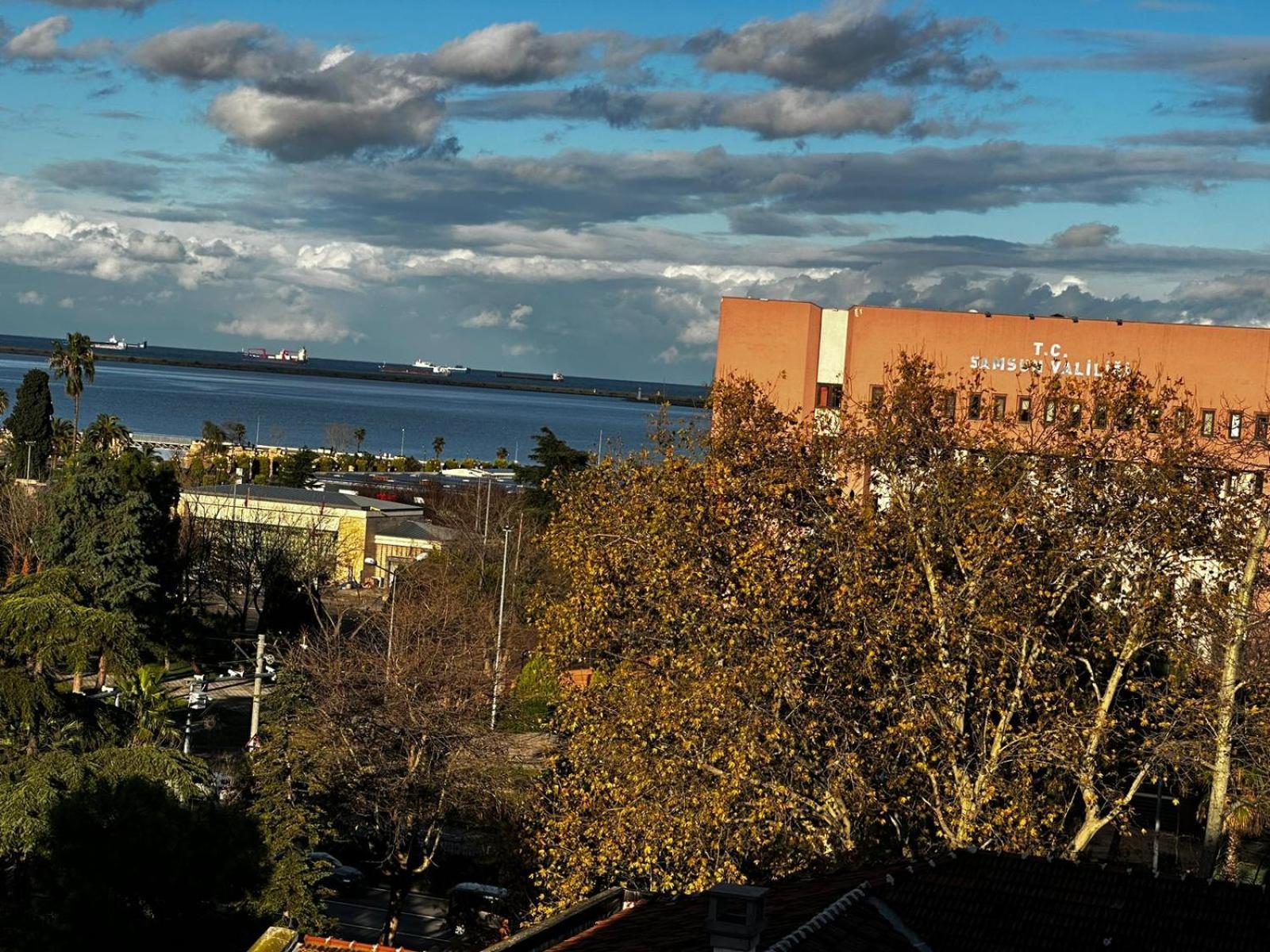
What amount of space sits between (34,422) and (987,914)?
3301 inches

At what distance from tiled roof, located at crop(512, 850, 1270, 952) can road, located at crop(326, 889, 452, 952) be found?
1295 cm

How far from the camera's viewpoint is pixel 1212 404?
43.4 meters

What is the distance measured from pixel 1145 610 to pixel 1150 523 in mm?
1153

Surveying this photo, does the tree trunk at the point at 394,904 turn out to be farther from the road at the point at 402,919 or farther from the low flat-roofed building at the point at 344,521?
the low flat-roofed building at the point at 344,521

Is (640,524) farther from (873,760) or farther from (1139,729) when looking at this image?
(1139,729)

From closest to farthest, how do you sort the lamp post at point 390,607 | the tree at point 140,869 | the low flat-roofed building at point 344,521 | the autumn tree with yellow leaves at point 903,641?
the autumn tree with yellow leaves at point 903,641 → the tree at point 140,869 → the lamp post at point 390,607 → the low flat-roofed building at point 344,521

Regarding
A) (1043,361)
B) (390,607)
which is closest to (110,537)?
(390,607)

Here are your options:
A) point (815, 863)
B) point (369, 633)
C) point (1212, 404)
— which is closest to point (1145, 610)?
point (815, 863)

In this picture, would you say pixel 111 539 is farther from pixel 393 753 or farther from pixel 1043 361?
pixel 1043 361

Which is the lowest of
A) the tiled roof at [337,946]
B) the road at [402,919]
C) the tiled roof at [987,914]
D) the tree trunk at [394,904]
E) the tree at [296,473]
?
the road at [402,919]

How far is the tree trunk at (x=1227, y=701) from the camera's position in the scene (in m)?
16.3

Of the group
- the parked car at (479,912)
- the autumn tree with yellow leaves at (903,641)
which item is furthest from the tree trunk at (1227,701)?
the parked car at (479,912)

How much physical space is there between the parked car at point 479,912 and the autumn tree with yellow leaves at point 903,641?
3974mm

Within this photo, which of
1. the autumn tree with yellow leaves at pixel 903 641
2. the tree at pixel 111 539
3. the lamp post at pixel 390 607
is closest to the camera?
the autumn tree with yellow leaves at pixel 903 641
